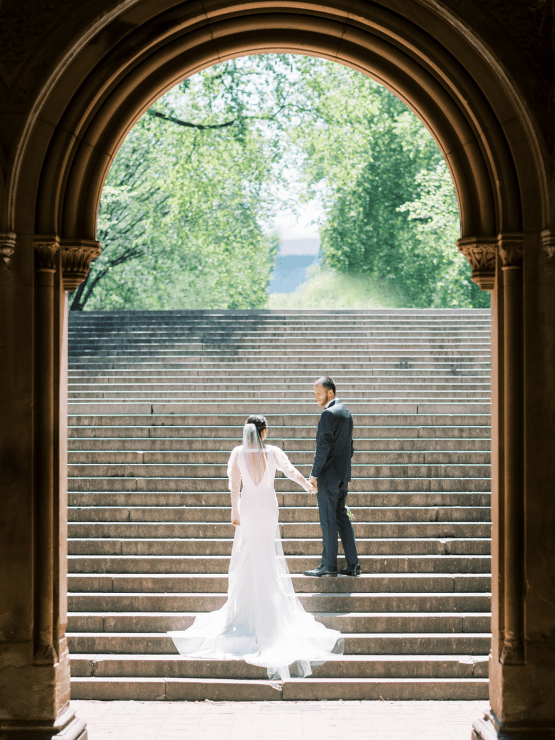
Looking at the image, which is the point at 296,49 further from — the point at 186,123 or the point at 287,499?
the point at 186,123

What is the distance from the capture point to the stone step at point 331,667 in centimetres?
572

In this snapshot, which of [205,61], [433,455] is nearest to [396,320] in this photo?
[433,455]

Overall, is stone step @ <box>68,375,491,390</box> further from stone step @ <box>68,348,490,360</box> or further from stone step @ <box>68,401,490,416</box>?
stone step @ <box>68,401,490,416</box>

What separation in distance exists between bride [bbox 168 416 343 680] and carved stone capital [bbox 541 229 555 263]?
2.77m

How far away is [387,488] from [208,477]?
1.84 m

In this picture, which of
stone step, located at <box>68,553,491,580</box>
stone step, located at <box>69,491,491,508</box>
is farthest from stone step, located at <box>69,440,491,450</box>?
stone step, located at <box>68,553,491,580</box>

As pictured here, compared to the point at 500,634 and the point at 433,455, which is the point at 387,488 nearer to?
the point at 433,455

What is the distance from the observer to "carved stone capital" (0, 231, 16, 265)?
436cm

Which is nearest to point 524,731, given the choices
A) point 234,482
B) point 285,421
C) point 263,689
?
point 263,689

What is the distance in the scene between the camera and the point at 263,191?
23.5 metres

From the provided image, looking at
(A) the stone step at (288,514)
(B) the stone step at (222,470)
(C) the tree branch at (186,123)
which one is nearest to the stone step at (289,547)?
(A) the stone step at (288,514)

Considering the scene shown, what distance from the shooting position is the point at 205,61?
16.9ft

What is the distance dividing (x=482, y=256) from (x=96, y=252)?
2268 mm

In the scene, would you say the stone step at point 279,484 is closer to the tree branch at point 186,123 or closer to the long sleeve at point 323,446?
the long sleeve at point 323,446
